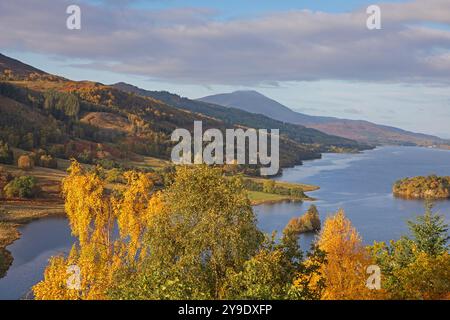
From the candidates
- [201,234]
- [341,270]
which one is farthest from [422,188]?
[201,234]

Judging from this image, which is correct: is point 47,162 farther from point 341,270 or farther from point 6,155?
point 341,270

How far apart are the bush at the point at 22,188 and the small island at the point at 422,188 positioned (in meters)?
109

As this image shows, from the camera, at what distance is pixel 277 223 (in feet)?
354

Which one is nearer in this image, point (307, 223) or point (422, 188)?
point (307, 223)

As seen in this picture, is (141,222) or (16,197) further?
(16,197)

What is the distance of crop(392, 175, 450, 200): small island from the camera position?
162750 millimetres

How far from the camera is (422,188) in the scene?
543 feet

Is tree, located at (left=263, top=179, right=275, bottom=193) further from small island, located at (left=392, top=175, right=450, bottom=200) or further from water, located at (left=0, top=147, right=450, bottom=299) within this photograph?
small island, located at (left=392, top=175, right=450, bottom=200)

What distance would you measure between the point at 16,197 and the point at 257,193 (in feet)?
223

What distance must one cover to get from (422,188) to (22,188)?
122891 millimetres

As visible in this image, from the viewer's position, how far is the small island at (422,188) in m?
163

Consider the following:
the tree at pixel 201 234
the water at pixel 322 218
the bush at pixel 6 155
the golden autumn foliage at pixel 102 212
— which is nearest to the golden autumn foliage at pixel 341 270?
the tree at pixel 201 234
